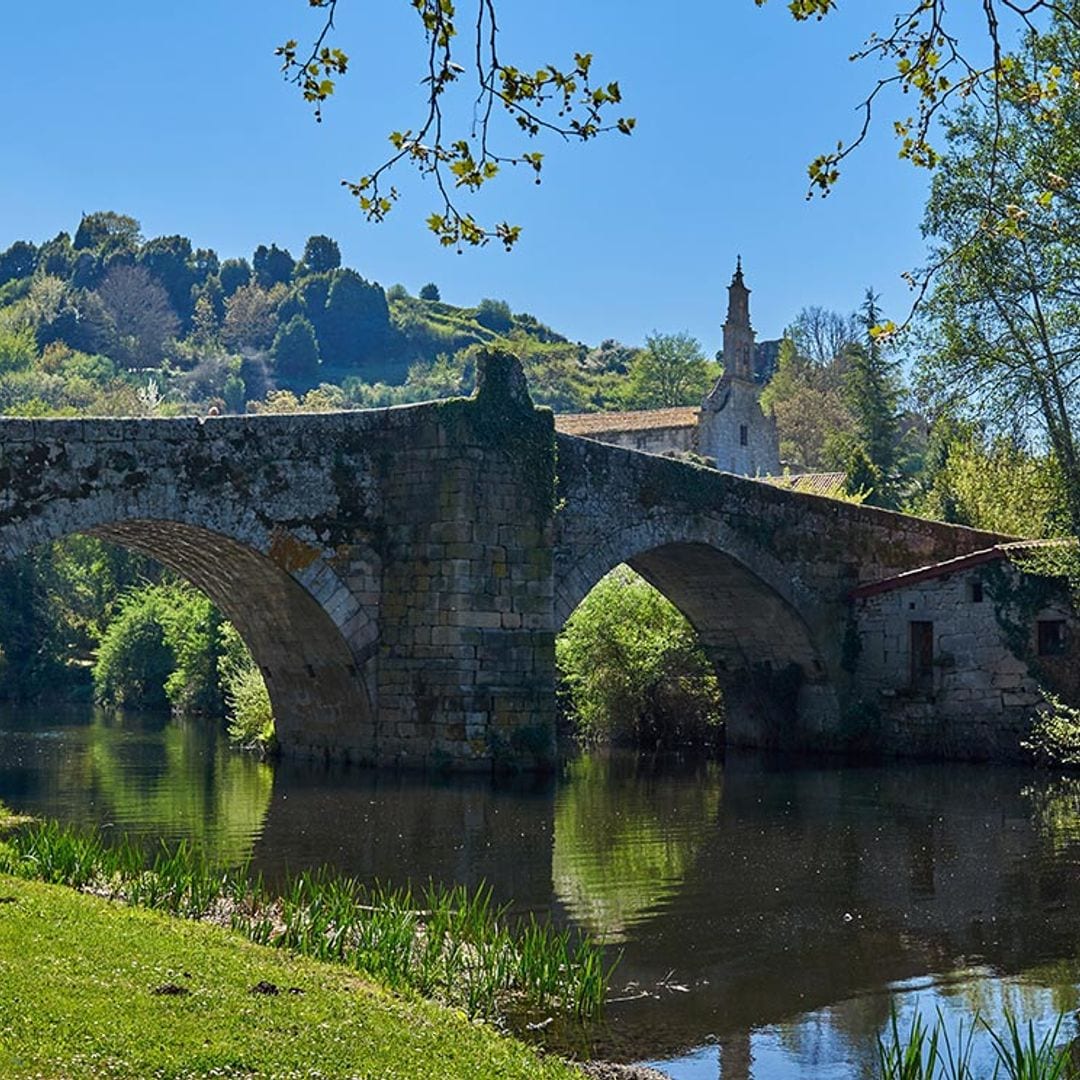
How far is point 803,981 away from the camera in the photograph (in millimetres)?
9328

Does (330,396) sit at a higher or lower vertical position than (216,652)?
higher

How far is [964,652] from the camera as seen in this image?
23984mm

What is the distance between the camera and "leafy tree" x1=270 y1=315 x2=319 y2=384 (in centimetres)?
11538

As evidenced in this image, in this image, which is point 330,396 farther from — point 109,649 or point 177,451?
point 177,451

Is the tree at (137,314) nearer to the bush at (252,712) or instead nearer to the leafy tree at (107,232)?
the leafy tree at (107,232)

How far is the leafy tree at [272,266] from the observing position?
131500 millimetres

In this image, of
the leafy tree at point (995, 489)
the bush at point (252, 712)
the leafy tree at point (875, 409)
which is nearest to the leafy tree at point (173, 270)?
the leafy tree at point (875, 409)

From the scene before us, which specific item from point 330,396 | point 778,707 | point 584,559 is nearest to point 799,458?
point 330,396

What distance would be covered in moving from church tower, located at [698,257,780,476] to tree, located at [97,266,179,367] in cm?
6239

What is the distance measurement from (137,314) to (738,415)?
71.1 m

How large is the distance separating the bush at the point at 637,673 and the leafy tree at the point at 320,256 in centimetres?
10669

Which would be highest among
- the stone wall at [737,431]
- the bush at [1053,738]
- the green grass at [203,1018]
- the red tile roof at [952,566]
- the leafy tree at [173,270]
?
the leafy tree at [173,270]

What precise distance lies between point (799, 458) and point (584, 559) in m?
54.9

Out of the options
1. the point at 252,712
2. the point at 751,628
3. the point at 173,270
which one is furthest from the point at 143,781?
the point at 173,270
